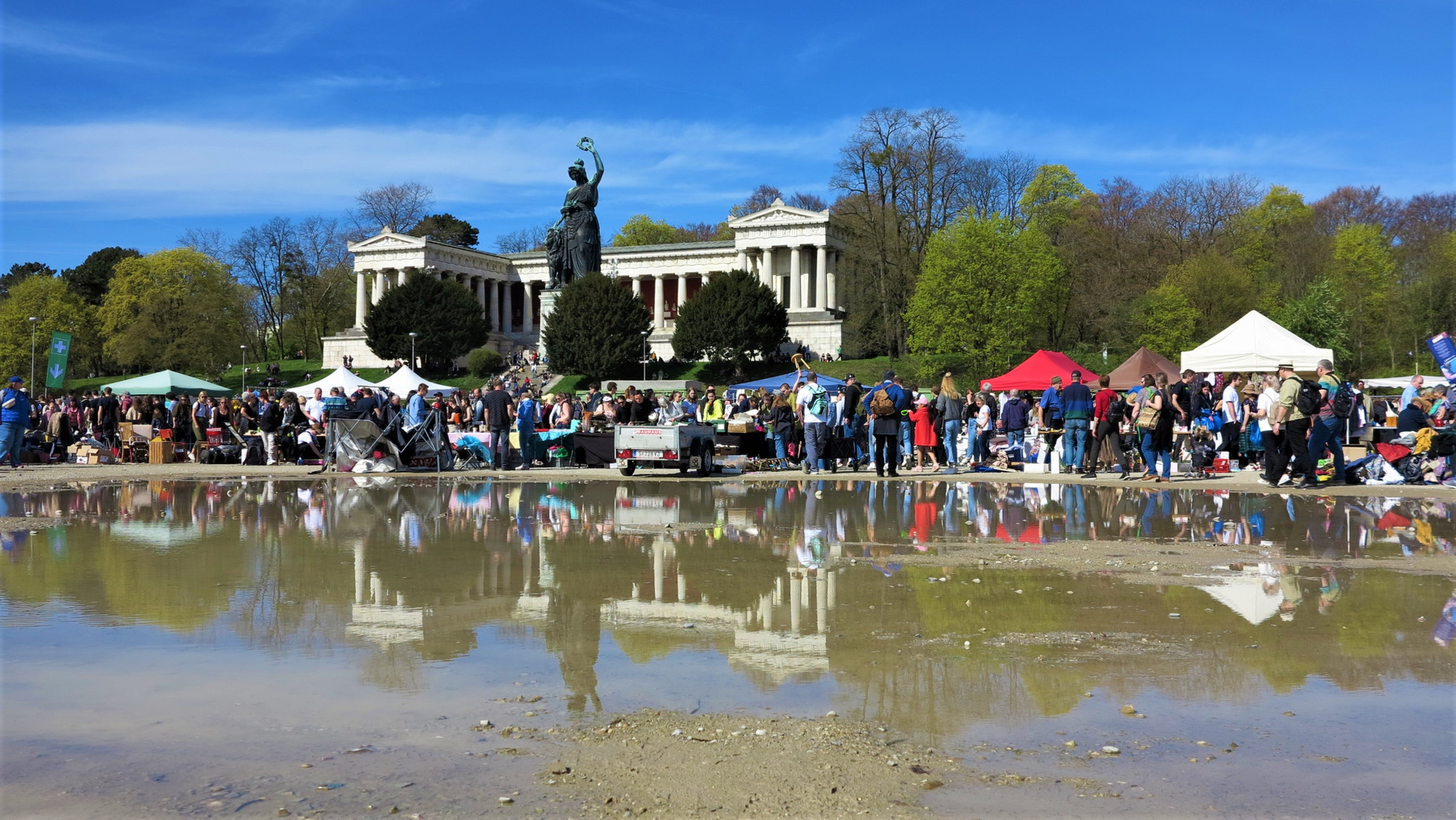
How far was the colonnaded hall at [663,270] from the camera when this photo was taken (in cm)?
8650

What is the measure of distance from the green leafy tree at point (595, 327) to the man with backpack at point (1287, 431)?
53220mm

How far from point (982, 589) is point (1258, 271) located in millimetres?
59422

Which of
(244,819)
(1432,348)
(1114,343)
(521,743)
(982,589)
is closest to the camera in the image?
(244,819)

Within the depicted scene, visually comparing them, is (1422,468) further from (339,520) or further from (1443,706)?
(339,520)

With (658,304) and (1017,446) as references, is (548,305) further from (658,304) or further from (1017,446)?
(1017,446)

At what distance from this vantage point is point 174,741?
15.1 ft

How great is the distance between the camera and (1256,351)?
27.9m

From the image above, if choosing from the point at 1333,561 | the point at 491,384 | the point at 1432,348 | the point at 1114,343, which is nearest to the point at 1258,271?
the point at 1114,343

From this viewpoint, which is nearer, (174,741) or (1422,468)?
(174,741)

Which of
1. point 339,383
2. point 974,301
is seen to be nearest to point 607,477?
point 339,383

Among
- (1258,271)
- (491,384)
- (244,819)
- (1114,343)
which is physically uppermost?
(1258,271)

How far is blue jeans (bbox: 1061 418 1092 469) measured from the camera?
19.4m

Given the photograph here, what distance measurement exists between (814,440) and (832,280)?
6995cm

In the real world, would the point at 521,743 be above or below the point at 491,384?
below
